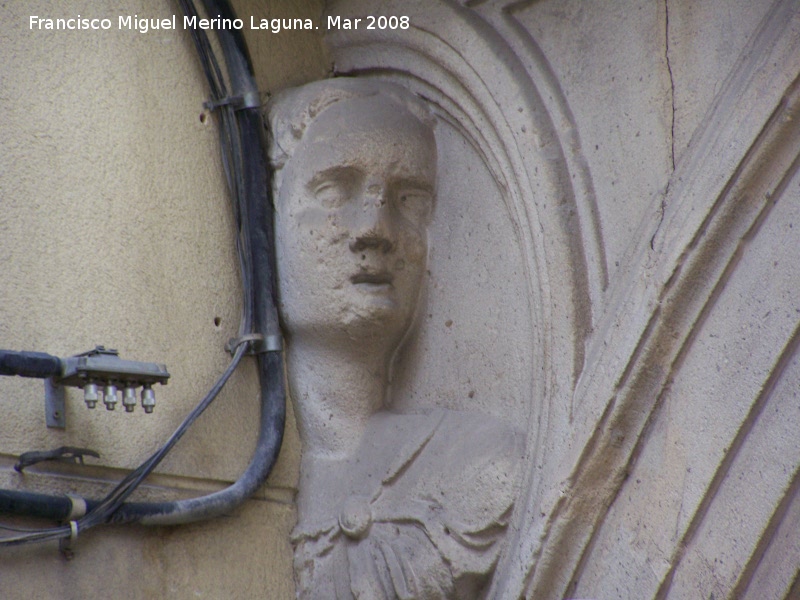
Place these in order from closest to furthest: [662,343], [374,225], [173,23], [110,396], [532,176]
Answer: [662,343] < [110,396] < [532,176] < [374,225] < [173,23]

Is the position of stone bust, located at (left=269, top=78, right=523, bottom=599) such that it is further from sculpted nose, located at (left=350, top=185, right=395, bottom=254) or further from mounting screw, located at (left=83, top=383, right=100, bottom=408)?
mounting screw, located at (left=83, top=383, right=100, bottom=408)

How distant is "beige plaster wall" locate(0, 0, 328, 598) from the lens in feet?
6.82

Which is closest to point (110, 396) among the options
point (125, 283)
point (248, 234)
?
point (125, 283)

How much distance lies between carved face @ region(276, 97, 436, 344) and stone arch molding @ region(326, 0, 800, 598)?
202 mm

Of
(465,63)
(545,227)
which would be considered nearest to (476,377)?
(545,227)

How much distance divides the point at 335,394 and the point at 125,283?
0.49 meters

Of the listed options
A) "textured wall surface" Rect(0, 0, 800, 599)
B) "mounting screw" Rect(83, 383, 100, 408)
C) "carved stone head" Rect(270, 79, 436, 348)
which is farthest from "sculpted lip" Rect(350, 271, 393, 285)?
"mounting screw" Rect(83, 383, 100, 408)

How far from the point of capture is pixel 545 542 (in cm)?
197

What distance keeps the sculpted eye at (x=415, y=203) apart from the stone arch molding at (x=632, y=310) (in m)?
0.20

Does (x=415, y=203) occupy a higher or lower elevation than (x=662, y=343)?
higher

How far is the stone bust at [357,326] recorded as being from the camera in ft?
7.29

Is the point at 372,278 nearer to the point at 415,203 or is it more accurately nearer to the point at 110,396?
the point at 415,203

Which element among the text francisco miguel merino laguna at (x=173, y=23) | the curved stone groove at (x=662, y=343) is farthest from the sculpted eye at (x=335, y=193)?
the curved stone groove at (x=662, y=343)

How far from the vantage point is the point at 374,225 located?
2332mm
